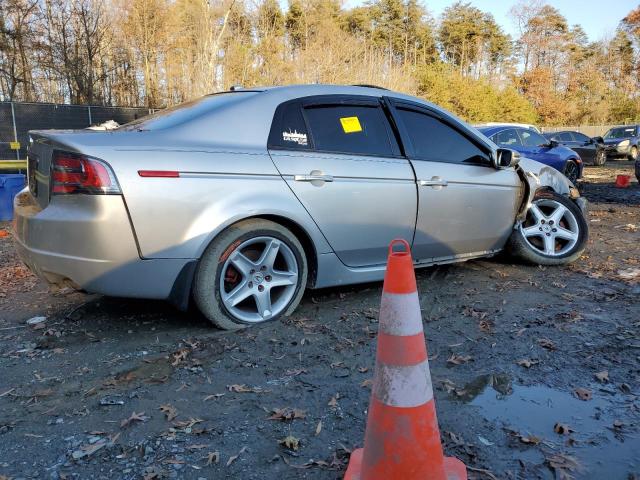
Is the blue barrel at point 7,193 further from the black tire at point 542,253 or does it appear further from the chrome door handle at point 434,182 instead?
the black tire at point 542,253

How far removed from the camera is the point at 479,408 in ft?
8.38

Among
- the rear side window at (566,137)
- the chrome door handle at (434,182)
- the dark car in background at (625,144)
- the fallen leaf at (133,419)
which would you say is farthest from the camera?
the dark car in background at (625,144)

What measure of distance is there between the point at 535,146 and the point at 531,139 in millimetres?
182

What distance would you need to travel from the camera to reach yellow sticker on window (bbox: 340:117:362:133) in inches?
154

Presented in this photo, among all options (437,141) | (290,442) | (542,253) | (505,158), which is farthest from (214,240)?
(542,253)

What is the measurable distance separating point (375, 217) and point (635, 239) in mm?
4246

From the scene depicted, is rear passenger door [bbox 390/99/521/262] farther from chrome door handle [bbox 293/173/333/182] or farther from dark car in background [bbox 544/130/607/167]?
dark car in background [bbox 544/130/607/167]

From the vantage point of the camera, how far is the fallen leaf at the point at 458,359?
306 centimetres

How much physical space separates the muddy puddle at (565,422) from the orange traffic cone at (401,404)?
0.52 meters

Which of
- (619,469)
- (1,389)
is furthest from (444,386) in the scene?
(1,389)

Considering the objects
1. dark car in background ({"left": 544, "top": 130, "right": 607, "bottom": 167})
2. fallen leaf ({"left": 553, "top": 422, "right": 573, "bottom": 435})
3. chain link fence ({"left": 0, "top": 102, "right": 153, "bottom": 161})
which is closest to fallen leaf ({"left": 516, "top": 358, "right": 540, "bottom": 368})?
fallen leaf ({"left": 553, "top": 422, "right": 573, "bottom": 435})

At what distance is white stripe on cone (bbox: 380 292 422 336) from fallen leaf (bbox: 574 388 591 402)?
125 cm

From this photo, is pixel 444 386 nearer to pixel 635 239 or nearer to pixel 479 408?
pixel 479 408

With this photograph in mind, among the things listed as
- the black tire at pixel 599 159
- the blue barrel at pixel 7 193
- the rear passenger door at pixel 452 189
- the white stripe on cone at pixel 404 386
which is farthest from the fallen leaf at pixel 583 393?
the black tire at pixel 599 159
